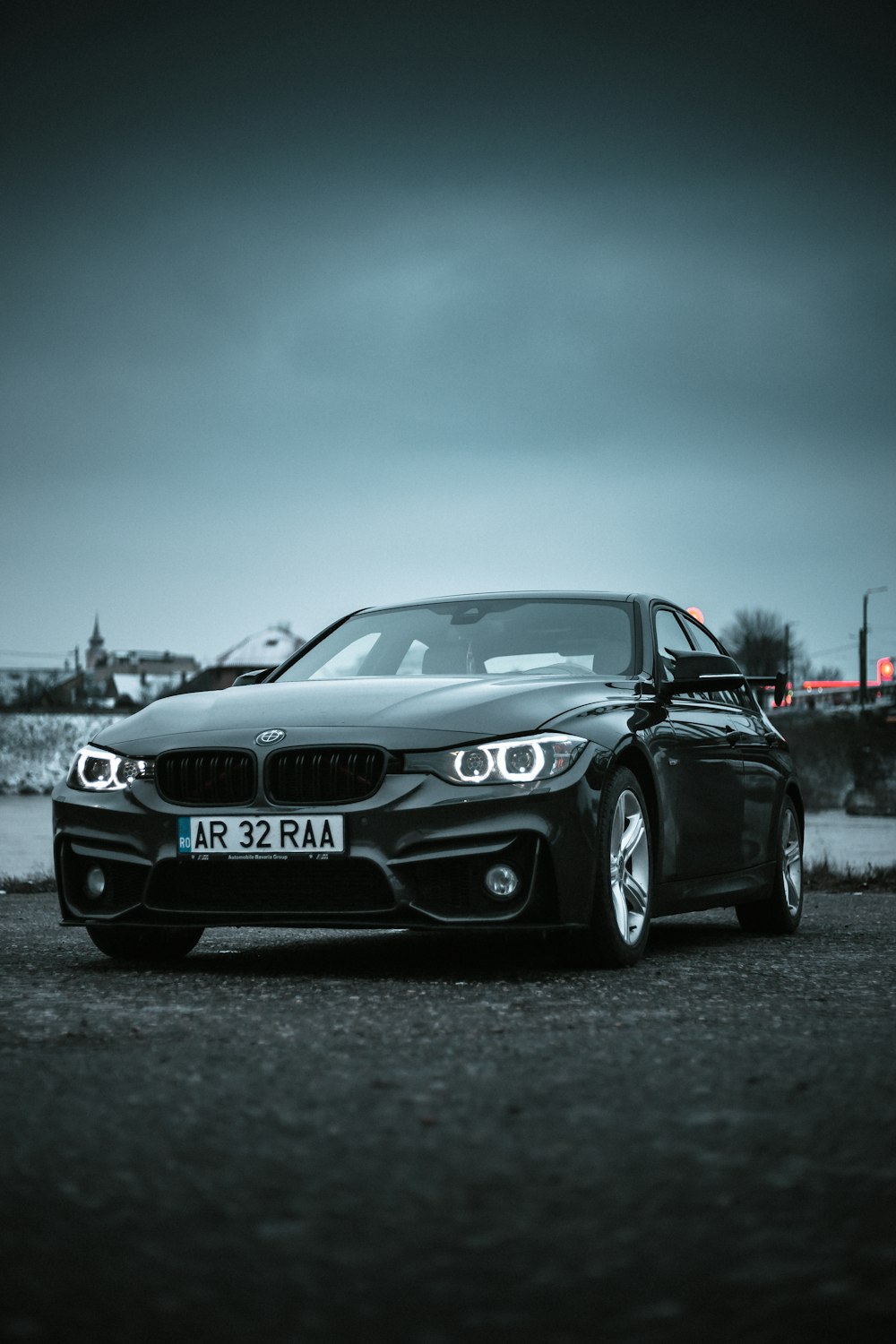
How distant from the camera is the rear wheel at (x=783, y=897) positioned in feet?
26.3

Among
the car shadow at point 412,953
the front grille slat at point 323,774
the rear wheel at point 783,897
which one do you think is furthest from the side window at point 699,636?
the front grille slat at point 323,774

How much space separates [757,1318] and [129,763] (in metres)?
4.17

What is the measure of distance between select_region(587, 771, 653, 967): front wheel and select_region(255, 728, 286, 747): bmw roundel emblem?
1.13 metres

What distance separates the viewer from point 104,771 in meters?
5.95

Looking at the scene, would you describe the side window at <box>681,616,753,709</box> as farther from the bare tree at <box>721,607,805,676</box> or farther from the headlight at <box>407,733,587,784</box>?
the bare tree at <box>721,607,805,676</box>

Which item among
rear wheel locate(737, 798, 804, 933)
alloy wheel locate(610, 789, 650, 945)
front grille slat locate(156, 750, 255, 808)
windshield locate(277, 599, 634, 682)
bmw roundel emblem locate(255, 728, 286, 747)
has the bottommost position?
rear wheel locate(737, 798, 804, 933)

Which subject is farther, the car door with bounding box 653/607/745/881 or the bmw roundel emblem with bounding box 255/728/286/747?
the car door with bounding box 653/607/745/881

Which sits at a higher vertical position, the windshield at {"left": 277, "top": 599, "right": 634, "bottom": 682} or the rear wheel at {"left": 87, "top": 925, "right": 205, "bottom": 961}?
the windshield at {"left": 277, "top": 599, "right": 634, "bottom": 682}

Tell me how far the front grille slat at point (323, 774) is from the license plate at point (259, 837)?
0.28 ft

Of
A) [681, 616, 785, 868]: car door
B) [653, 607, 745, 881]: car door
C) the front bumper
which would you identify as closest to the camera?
the front bumper

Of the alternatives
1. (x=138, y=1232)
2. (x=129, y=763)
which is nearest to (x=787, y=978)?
(x=129, y=763)

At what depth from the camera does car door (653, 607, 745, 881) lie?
664 cm

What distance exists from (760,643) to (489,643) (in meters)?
93.0

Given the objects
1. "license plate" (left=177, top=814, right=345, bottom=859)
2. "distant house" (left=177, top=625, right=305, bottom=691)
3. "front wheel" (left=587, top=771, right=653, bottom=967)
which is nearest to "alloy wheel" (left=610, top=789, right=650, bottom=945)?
"front wheel" (left=587, top=771, right=653, bottom=967)
